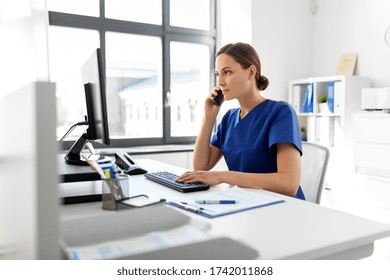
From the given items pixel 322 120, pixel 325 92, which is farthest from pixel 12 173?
pixel 325 92

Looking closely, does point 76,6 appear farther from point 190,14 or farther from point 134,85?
point 190,14

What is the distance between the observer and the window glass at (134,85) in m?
3.28

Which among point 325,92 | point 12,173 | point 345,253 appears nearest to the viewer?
point 12,173

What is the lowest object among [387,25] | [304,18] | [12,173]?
[12,173]

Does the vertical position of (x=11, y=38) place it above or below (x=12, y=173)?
above

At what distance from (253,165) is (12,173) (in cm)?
106

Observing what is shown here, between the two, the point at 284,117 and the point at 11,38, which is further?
the point at 284,117

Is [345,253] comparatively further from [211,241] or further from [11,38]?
[11,38]

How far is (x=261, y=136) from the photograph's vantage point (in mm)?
1477

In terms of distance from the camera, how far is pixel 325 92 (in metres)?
3.41

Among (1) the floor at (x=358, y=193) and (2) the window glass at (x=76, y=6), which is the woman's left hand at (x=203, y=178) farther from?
(2) the window glass at (x=76, y=6)

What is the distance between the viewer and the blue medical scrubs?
54.8 inches

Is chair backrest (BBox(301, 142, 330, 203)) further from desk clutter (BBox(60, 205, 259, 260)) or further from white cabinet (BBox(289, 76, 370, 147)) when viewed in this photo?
white cabinet (BBox(289, 76, 370, 147))

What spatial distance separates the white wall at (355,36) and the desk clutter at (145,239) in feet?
9.41
